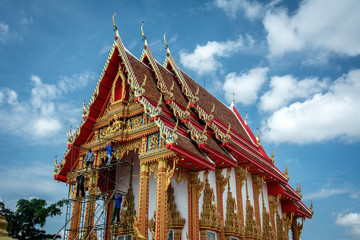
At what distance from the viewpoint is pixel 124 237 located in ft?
41.2

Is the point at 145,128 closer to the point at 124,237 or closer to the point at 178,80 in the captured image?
the point at 124,237

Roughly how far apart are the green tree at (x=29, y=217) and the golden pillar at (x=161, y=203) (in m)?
10.1

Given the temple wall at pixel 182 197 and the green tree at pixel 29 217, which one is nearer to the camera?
the temple wall at pixel 182 197

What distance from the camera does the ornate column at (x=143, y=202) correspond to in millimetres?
10797

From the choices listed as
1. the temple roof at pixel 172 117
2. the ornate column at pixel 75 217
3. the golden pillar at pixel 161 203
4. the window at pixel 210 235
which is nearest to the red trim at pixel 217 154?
the temple roof at pixel 172 117

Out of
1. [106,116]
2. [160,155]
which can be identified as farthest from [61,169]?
[160,155]

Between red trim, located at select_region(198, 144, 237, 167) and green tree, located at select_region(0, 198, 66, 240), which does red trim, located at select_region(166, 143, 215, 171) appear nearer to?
red trim, located at select_region(198, 144, 237, 167)

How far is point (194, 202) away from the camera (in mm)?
11938

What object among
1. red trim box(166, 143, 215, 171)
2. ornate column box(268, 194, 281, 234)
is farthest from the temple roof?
ornate column box(268, 194, 281, 234)

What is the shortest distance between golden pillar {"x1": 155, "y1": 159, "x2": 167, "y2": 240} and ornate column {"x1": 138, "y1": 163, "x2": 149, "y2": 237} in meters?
0.63

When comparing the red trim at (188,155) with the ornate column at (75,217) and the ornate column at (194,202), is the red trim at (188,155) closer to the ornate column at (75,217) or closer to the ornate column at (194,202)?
the ornate column at (194,202)

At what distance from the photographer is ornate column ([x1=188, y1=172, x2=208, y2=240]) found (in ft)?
37.9

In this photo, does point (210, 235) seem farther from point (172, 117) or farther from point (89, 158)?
point (89, 158)

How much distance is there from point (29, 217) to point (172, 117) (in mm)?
10505
